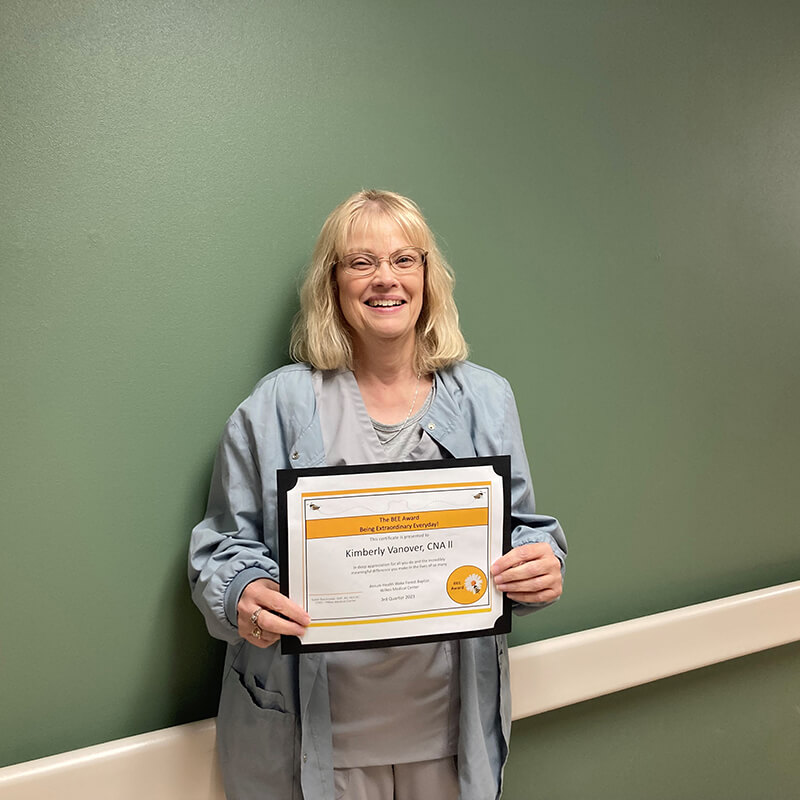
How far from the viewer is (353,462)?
52.2 inches

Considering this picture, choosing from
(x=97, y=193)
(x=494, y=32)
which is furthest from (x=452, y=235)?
(x=97, y=193)

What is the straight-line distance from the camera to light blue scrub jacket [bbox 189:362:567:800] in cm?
129

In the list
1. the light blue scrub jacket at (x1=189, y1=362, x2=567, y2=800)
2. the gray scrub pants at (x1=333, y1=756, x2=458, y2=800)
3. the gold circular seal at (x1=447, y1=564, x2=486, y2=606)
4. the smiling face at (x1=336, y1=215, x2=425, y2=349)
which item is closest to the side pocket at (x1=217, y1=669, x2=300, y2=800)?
the light blue scrub jacket at (x1=189, y1=362, x2=567, y2=800)

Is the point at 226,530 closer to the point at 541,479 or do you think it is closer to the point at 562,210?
the point at 541,479

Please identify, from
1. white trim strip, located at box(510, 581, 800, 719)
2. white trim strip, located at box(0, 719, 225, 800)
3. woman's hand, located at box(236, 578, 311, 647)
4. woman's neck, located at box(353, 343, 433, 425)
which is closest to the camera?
woman's hand, located at box(236, 578, 311, 647)

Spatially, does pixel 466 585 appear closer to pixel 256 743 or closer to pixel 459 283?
pixel 256 743

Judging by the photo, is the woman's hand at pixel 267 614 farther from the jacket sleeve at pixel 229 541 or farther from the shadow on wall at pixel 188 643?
the shadow on wall at pixel 188 643

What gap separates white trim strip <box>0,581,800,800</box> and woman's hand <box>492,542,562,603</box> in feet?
1.49

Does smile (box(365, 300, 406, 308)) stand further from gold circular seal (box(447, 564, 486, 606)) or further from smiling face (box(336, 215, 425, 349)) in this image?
gold circular seal (box(447, 564, 486, 606))

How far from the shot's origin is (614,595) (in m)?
1.94

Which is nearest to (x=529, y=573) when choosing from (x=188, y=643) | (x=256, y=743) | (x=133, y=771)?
(x=256, y=743)

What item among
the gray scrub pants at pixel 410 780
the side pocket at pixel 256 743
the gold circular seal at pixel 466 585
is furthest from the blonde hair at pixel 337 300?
the gray scrub pants at pixel 410 780

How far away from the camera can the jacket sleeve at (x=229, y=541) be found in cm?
125

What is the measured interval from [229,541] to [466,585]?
1.29ft
